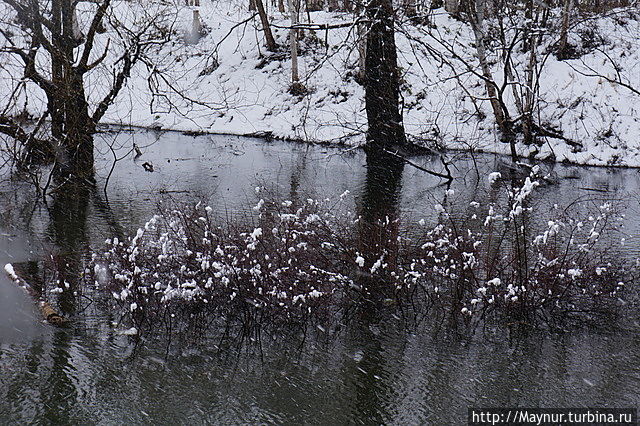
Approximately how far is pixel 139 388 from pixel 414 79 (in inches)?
807

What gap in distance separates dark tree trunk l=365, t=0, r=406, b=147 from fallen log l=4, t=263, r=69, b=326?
11403mm

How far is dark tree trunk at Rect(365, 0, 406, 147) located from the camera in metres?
17.9

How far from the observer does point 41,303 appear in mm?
8469

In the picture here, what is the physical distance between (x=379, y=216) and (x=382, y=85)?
265 inches

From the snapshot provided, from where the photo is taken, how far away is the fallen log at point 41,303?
812 centimetres

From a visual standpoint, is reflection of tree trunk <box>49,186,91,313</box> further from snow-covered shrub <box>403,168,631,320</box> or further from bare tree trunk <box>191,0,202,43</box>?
bare tree trunk <box>191,0,202,43</box>

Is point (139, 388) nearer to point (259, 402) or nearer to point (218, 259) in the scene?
point (259, 402)

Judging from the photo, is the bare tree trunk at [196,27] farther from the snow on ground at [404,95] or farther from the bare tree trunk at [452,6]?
the bare tree trunk at [452,6]

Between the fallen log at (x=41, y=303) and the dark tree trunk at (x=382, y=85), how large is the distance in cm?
1140

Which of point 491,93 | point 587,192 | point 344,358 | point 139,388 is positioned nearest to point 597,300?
point 344,358

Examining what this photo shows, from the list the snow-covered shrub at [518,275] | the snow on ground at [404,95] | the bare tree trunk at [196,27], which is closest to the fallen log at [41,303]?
the snow-covered shrub at [518,275]

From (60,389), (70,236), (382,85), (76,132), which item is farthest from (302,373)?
(382,85)

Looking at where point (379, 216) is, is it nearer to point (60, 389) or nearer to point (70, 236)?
point (70, 236)

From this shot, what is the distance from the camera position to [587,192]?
51.1 ft
